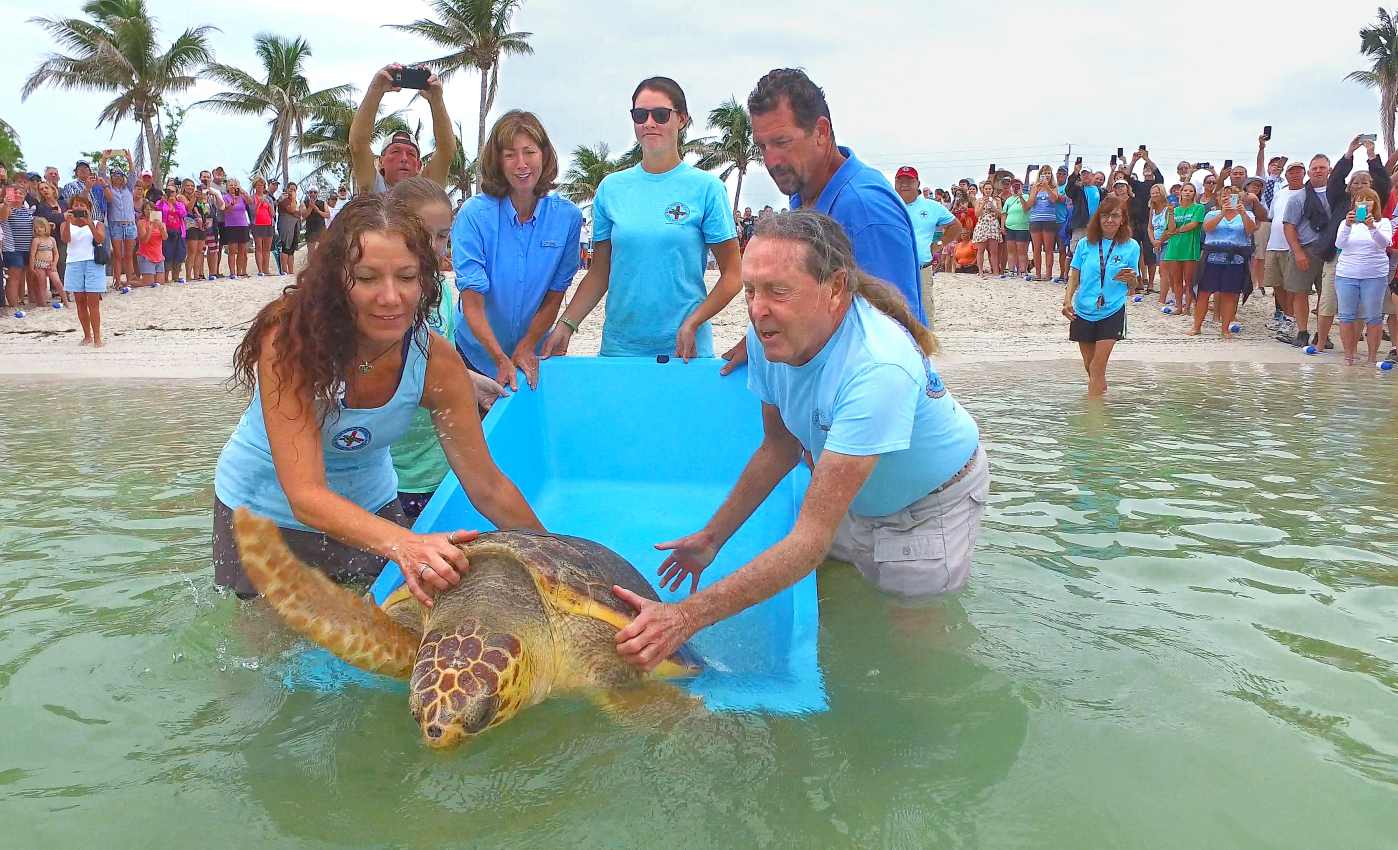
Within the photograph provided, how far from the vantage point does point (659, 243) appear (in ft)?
11.7

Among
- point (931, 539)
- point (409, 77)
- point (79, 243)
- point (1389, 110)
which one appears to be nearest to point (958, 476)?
point (931, 539)

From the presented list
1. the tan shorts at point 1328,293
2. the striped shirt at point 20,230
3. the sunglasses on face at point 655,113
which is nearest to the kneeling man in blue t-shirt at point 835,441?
the sunglasses on face at point 655,113

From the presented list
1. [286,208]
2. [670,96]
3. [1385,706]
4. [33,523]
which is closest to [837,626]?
[1385,706]

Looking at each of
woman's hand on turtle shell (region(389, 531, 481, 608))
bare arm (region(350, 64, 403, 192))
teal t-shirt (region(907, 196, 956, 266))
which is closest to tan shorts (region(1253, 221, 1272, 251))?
teal t-shirt (region(907, 196, 956, 266))

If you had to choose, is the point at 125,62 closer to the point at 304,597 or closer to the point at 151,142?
the point at 151,142

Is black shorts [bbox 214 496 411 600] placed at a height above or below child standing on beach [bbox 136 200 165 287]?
below

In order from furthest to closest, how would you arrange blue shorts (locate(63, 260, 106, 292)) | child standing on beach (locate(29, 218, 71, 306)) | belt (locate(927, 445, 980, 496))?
child standing on beach (locate(29, 218, 71, 306)) → blue shorts (locate(63, 260, 106, 292)) → belt (locate(927, 445, 980, 496))

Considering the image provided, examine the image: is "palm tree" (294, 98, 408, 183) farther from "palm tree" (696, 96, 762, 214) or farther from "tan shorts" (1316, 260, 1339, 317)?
"tan shorts" (1316, 260, 1339, 317)

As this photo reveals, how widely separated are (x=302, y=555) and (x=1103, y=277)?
19.9 feet

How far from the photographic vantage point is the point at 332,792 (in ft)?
6.42

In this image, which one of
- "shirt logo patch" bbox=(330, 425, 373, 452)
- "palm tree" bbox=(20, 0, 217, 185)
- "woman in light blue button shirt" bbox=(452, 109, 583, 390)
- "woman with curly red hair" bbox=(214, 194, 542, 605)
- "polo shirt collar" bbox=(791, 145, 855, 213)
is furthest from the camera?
"palm tree" bbox=(20, 0, 217, 185)

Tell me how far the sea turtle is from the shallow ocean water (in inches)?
6.6

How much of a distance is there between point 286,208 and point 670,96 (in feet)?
43.1

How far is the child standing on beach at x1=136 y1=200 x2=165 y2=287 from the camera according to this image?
12.8 meters
